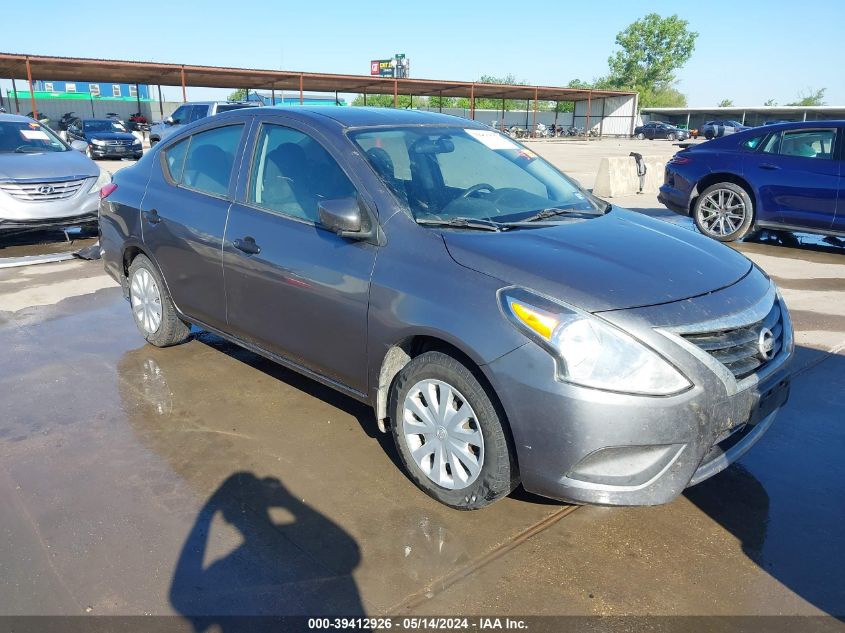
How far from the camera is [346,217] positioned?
3225mm

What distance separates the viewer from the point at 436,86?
38062mm

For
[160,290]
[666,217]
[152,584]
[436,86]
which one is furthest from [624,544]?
[436,86]

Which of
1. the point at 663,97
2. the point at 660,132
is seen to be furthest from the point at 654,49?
the point at 660,132

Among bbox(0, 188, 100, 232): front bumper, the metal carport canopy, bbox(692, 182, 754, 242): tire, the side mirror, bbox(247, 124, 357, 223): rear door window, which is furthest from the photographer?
the metal carport canopy

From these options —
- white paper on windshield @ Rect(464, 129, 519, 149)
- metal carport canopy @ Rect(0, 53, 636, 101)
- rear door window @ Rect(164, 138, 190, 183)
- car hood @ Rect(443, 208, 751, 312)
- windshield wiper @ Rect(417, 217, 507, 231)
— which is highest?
metal carport canopy @ Rect(0, 53, 636, 101)

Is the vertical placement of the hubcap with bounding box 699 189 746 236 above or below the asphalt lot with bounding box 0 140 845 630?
above

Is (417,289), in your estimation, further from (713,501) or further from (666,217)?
(666,217)

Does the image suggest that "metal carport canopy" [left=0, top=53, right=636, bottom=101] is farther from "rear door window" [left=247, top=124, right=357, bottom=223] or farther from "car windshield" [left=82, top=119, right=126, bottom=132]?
"rear door window" [left=247, top=124, right=357, bottom=223]

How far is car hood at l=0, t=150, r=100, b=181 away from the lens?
8.46m

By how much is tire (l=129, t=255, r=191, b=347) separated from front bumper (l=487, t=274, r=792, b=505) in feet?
9.78

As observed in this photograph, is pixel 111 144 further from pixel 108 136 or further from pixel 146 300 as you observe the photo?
pixel 146 300

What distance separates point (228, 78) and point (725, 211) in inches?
1197

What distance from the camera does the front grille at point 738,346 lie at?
106 inches

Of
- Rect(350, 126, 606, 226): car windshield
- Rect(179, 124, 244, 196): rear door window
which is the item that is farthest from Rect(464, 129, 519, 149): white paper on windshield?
Rect(179, 124, 244, 196): rear door window
